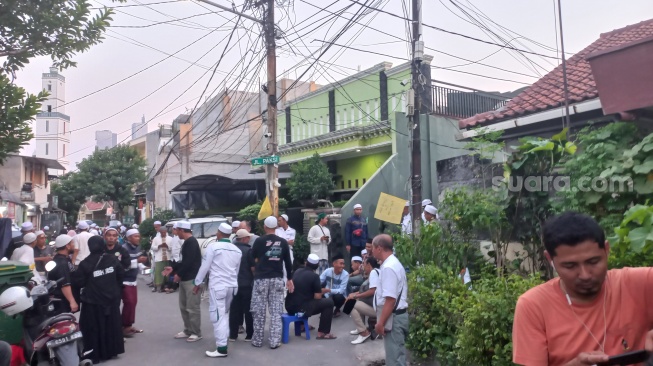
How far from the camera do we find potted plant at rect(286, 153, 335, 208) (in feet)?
54.6

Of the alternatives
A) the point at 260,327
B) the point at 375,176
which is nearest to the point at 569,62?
the point at 375,176

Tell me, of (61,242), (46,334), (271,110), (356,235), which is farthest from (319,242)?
(46,334)

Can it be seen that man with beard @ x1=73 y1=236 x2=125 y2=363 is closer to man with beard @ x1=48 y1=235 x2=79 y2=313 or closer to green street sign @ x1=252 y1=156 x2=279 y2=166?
man with beard @ x1=48 y1=235 x2=79 y2=313

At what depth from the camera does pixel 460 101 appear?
55.0 ft

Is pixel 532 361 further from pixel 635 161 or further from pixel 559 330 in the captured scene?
pixel 635 161

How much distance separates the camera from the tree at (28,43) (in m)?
5.38

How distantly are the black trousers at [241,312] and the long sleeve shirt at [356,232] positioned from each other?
4.71m

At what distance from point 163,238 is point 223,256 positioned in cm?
596

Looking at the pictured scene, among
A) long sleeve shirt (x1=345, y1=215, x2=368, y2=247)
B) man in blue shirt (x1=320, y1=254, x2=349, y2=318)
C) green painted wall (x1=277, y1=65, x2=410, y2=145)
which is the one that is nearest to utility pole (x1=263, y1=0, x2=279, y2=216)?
long sleeve shirt (x1=345, y1=215, x2=368, y2=247)

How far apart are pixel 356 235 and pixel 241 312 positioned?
485 centimetres

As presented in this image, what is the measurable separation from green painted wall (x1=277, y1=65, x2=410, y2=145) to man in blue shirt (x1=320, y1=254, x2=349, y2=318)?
315 inches

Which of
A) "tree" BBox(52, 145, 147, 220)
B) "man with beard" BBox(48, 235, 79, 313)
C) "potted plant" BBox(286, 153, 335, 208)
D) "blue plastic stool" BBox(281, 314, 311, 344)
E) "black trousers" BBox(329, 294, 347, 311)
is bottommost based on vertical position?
"blue plastic stool" BBox(281, 314, 311, 344)

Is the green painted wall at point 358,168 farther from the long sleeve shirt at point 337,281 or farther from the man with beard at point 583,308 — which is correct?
Answer: the man with beard at point 583,308

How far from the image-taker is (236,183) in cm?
2138
